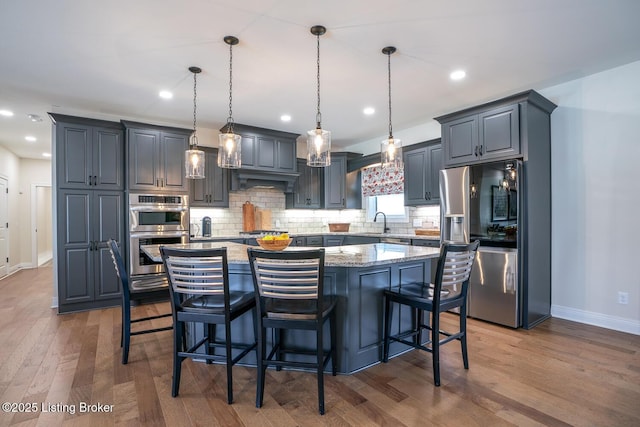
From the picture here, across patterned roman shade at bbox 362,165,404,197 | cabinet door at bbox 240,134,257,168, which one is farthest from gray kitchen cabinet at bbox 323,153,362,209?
cabinet door at bbox 240,134,257,168

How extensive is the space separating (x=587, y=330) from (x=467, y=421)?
7.56 feet

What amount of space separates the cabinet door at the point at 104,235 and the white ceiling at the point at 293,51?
1.22 m

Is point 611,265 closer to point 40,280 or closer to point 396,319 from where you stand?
point 396,319

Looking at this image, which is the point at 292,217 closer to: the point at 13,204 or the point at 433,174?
the point at 433,174

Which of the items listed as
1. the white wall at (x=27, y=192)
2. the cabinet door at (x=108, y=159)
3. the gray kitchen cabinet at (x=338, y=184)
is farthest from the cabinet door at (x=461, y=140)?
the white wall at (x=27, y=192)

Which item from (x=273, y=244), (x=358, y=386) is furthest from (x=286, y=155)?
(x=358, y=386)

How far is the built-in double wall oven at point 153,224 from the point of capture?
4281 mm

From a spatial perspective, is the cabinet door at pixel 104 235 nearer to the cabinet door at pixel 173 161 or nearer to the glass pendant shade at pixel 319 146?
the cabinet door at pixel 173 161

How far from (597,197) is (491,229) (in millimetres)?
1065

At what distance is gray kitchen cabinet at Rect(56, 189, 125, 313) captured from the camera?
13.3 ft

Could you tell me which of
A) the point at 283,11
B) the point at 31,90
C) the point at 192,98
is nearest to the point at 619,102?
the point at 283,11

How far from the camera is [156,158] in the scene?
448cm

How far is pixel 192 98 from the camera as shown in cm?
399

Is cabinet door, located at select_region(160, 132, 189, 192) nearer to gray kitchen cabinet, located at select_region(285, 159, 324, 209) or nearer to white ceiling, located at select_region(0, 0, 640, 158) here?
white ceiling, located at select_region(0, 0, 640, 158)
